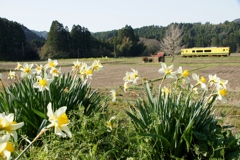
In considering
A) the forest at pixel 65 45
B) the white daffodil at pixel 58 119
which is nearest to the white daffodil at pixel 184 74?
the white daffodil at pixel 58 119

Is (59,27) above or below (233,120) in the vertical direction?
above

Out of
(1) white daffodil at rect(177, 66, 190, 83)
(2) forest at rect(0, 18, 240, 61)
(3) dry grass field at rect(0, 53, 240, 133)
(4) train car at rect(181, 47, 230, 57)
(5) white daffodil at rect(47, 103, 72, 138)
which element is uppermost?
(2) forest at rect(0, 18, 240, 61)

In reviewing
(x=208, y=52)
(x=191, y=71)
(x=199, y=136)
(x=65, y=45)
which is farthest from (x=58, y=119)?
(x=65, y=45)

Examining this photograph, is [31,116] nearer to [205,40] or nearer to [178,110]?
[178,110]

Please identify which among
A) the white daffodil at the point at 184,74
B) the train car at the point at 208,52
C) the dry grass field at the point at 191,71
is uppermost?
the white daffodil at the point at 184,74

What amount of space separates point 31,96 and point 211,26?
112651mm

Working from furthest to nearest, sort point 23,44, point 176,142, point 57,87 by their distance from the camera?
point 23,44 → point 57,87 → point 176,142

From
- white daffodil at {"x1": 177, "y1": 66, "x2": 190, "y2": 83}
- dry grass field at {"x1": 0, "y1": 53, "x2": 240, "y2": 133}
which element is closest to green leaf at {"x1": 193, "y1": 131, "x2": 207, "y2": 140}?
dry grass field at {"x1": 0, "y1": 53, "x2": 240, "y2": 133}

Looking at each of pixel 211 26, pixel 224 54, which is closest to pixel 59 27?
pixel 224 54

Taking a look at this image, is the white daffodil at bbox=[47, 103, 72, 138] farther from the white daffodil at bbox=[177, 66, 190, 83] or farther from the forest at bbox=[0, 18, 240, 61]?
the forest at bbox=[0, 18, 240, 61]

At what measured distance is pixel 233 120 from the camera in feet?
12.9

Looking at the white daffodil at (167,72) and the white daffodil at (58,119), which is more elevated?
the white daffodil at (167,72)

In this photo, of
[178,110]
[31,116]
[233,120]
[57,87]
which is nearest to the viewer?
[178,110]

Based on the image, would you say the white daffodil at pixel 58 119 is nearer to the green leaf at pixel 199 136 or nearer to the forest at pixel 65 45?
the green leaf at pixel 199 136
